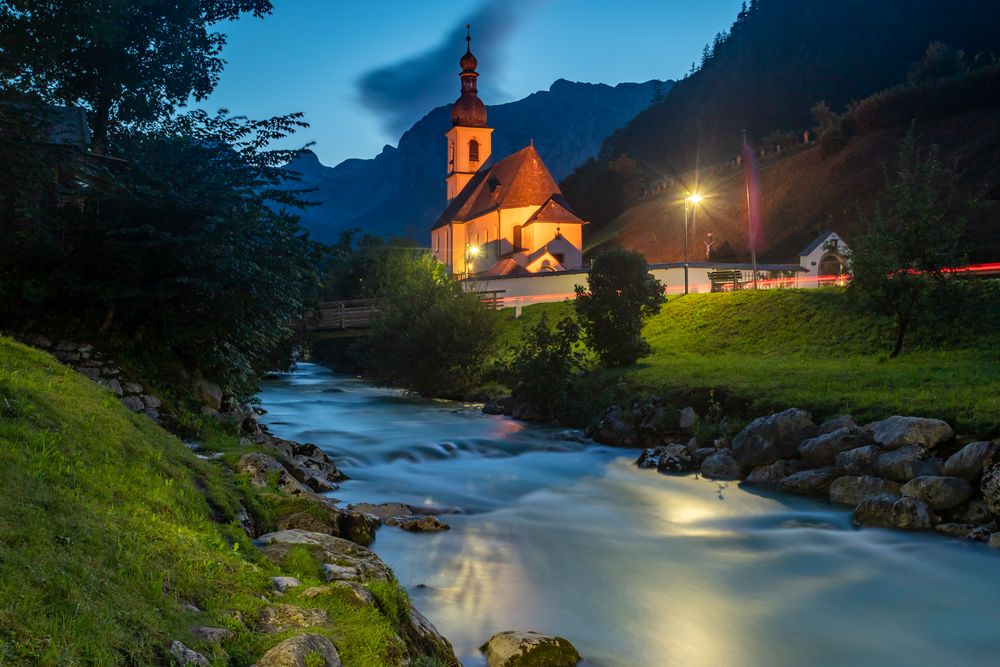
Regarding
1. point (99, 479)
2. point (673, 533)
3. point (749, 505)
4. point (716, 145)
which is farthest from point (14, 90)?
point (716, 145)

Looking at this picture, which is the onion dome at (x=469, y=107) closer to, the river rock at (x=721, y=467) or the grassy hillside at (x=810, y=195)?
the grassy hillside at (x=810, y=195)

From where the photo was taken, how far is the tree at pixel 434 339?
126ft

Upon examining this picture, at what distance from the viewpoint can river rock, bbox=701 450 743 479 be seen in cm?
1797

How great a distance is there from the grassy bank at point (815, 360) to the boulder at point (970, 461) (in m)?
1.02

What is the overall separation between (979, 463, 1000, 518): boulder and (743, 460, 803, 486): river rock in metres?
4.14

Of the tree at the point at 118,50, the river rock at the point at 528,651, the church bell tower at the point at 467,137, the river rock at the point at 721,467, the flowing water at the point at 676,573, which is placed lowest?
the flowing water at the point at 676,573

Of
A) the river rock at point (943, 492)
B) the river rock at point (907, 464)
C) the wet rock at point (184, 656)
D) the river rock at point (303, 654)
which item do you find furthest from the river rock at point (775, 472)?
the wet rock at point (184, 656)

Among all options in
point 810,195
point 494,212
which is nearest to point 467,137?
point 494,212

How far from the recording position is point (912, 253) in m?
24.1

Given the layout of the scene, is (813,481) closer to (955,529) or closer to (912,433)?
(912,433)

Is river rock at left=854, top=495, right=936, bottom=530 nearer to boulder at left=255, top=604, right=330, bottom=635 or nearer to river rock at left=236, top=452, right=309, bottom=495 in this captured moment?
river rock at left=236, top=452, right=309, bottom=495

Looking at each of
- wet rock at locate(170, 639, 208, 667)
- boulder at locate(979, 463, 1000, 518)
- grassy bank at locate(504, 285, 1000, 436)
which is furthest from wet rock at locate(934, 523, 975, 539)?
wet rock at locate(170, 639, 208, 667)

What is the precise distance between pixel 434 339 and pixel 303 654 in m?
34.1

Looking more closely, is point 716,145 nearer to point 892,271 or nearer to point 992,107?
point 992,107
